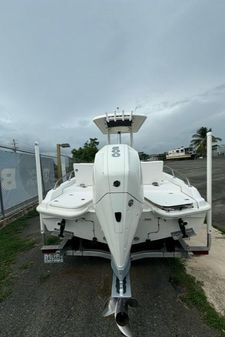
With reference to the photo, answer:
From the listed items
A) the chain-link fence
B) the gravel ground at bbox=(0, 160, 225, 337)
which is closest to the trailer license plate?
the gravel ground at bbox=(0, 160, 225, 337)

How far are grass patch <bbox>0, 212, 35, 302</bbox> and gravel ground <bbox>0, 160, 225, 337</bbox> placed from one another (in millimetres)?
128

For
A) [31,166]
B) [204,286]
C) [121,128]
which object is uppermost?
[121,128]

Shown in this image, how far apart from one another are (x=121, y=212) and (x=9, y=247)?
408 cm

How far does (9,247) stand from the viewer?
5.73 m

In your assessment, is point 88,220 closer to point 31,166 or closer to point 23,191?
point 23,191

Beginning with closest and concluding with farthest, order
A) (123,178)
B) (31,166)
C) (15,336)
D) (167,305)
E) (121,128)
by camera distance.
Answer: (123,178) < (15,336) < (167,305) < (121,128) < (31,166)

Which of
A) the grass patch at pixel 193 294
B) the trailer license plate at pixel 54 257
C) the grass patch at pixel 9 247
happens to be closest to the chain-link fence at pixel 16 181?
the grass patch at pixel 9 247

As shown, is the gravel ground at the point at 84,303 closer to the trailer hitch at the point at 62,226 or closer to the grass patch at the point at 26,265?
the grass patch at the point at 26,265

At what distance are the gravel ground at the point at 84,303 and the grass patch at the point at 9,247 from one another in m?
0.13

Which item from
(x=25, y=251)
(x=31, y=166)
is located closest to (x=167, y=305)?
(x=25, y=251)

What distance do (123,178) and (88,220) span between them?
1165 mm

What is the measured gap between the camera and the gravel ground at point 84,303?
9.56ft

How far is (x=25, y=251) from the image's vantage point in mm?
5469

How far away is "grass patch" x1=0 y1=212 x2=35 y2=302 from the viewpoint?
4.06m
